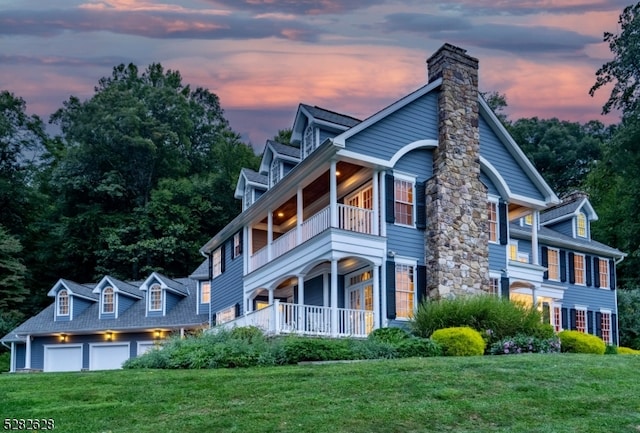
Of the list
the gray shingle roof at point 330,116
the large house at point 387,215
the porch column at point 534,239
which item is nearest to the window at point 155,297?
the large house at point 387,215

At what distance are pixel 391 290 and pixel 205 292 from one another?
45.4 ft

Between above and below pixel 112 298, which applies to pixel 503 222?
above

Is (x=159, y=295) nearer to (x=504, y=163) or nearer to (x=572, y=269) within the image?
(x=504, y=163)

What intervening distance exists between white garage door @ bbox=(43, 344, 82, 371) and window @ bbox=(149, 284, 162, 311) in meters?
3.66

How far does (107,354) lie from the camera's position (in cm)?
3055

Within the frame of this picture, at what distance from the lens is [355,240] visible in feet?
58.1

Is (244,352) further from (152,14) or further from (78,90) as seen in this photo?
(78,90)

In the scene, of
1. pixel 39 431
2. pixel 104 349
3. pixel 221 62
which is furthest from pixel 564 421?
pixel 104 349

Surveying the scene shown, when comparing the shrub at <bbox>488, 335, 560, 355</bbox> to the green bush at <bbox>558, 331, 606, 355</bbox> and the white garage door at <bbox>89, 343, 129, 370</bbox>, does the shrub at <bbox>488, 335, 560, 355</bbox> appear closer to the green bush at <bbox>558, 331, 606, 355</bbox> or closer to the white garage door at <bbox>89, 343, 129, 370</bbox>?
the green bush at <bbox>558, 331, 606, 355</bbox>

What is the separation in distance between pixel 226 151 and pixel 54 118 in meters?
13.0

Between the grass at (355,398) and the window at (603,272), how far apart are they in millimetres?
19759

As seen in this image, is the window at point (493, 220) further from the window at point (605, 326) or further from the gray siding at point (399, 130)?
the window at point (605, 326)

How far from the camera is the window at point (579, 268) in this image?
2959 centimetres

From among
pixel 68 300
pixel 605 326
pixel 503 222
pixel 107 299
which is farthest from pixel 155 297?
pixel 605 326
